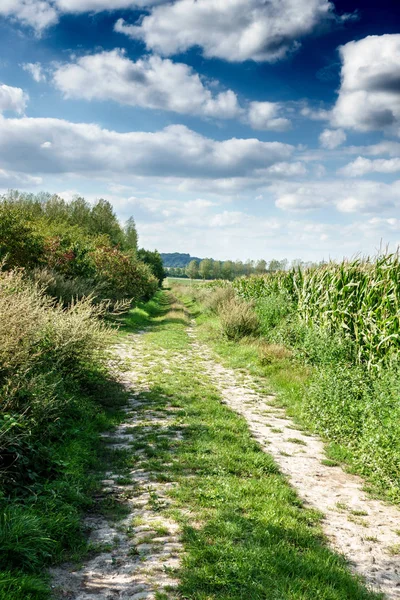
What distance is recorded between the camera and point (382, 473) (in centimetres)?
577

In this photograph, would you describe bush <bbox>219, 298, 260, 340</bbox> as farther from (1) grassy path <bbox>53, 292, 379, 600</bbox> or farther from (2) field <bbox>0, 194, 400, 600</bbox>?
(1) grassy path <bbox>53, 292, 379, 600</bbox>

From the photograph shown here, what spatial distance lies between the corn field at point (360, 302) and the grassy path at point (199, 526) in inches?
129

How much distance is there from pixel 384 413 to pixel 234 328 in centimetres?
1132

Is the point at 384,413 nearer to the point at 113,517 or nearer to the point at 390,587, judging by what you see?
the point at 390,587

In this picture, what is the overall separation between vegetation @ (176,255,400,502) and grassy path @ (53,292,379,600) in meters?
1.45

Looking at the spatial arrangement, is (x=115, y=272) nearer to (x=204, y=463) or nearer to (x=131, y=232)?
(x=204, y=463)

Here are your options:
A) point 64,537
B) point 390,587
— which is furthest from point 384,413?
point 64,537

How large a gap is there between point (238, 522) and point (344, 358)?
5.90m

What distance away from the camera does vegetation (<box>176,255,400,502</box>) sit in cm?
616

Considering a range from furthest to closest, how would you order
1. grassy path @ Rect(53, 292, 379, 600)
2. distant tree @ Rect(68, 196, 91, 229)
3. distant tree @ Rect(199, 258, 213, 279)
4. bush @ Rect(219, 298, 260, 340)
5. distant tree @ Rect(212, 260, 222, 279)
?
distant tree @ Rect(199, 258, 213, 279) < distant tree @ Rect(212, 260, 222, 279) < distant tree @ Rect(68, 196, 91, 229) < bush @ Rect(219, 298, 260, 340) < grassy path @ Rect(53, 292, 379, 600)

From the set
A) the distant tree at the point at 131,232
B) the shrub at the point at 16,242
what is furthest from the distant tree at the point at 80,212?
the shrub at the point at 16,242

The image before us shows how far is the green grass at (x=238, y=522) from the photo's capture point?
3449 mm

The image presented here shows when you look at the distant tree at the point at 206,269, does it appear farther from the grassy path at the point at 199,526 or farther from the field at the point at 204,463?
the grassy path at the point at 199,526

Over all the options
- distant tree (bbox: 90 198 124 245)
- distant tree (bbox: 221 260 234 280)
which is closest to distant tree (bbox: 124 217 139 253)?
distant tree (bbox: 90 198 124 245)
